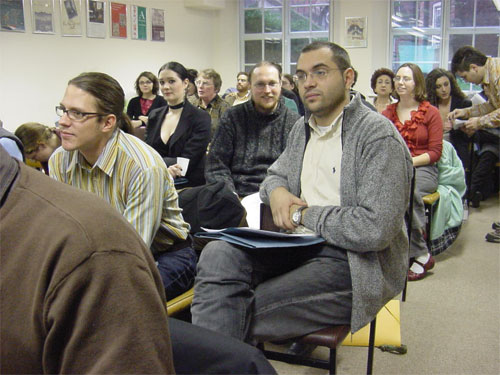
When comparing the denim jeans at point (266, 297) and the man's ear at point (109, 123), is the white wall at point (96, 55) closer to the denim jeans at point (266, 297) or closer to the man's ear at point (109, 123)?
the man's ear at point (109, 123)

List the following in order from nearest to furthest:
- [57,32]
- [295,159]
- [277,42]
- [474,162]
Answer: [295,159] → [474,162] → [57,32] → [277,42]

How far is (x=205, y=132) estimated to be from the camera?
11.8 feet

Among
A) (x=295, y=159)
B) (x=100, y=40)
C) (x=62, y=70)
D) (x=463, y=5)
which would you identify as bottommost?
(x=295, y=159)

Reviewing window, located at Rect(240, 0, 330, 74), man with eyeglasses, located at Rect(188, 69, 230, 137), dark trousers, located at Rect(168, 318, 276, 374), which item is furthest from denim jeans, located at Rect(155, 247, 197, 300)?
window, located at Rect(240, 0, 330, 74)

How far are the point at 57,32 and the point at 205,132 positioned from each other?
134 inches

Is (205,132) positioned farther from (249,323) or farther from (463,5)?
(463,5)

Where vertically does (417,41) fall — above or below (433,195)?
above

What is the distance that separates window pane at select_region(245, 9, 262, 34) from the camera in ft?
29.6

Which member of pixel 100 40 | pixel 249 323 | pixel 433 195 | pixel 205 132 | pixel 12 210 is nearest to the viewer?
pixel 12 210

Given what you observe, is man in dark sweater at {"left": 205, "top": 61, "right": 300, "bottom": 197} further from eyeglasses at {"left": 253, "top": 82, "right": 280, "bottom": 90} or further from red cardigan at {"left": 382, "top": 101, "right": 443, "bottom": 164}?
red cardigan at {"left": 382, "top": 101, "right": 443, "bottom": 164}

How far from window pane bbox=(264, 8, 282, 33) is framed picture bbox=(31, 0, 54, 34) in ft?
13.4

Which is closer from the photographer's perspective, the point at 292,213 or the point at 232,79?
the point at 292,213

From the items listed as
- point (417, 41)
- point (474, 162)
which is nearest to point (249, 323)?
point (474, 162)

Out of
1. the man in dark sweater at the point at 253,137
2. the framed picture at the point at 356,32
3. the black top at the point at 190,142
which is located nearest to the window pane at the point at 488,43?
the framed picture at the point at 356,32
